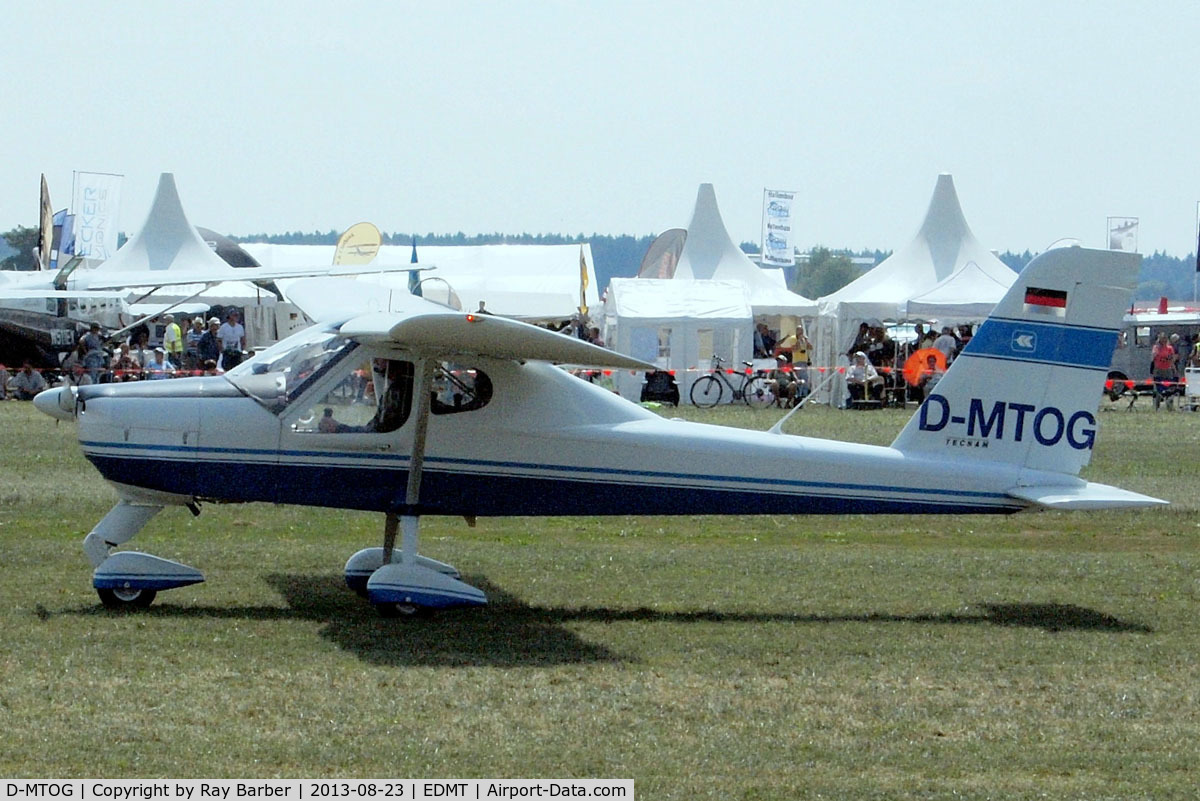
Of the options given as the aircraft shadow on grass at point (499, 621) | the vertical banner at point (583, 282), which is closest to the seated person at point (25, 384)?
the vertical banner at point (583, 282)

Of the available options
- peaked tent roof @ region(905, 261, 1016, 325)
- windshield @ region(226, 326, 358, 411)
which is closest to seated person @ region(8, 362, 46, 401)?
peaked tent roof @ region(905, 261, 1016, 325)

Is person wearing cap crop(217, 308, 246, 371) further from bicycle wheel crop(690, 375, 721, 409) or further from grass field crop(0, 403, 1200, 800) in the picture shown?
grass field crop(0, 403, 1200, 800)

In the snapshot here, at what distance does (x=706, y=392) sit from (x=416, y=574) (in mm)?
21612

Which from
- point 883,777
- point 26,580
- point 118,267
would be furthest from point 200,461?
point 118,267

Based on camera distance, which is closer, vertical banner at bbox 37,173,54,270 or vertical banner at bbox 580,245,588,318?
vertical banner at bbox 580,245,588,318

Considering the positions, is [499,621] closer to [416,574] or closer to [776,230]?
[416,574]

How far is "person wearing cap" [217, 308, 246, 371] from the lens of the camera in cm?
3189

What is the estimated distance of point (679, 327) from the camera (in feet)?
102

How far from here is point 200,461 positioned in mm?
9047

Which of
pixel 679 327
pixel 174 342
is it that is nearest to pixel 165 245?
pixel 174 342

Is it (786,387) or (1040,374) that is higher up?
(1040,374)

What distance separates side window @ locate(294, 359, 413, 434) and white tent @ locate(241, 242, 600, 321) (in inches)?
1071

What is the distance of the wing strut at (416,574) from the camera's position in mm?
8766
